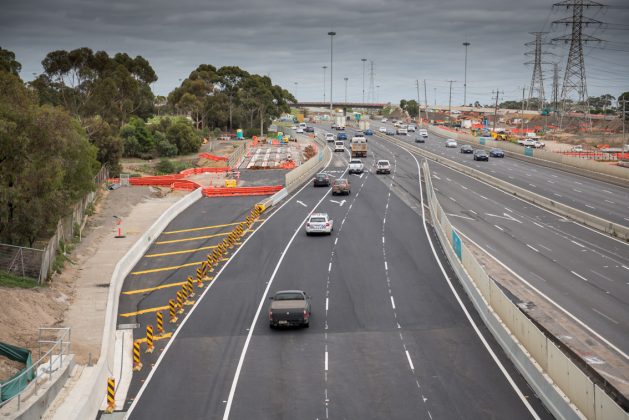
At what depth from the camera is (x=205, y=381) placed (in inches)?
1013

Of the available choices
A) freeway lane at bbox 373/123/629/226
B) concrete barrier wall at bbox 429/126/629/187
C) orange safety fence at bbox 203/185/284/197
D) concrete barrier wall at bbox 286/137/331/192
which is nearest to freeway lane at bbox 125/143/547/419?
orange safety fence at bbox 203/185/284/197

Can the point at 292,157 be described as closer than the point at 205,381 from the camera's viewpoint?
No

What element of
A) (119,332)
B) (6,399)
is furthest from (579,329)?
(6,399)

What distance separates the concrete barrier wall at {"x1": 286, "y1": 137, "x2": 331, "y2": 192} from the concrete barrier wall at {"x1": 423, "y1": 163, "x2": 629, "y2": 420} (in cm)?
3632

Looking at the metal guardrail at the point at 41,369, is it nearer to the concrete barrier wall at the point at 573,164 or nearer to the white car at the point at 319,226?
the white car at the point at 319,226

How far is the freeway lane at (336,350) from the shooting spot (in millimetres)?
23484

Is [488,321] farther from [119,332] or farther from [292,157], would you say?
[292,157]

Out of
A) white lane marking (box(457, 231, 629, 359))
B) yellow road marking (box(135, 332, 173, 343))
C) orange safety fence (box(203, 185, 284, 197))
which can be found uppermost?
orange safety fence (box(203, 185, 284, 197))

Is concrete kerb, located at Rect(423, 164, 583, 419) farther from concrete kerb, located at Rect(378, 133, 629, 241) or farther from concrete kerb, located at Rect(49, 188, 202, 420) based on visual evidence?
concrete kerb, located at Rect(378, 133, 629, 241)

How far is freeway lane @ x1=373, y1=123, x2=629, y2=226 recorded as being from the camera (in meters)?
62.2

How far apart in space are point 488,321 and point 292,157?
2943 inches

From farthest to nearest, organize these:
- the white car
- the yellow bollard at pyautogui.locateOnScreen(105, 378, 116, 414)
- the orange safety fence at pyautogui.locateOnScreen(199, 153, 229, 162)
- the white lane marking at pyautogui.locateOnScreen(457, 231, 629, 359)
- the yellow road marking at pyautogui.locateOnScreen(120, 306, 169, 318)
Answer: the orange safety fence at pyautogui.locateOnScreen(199, 153, 229, 162)
the white car
the yellow road marking at pyautogui.locateOnScreen(120, 306, 169, 318)
the white lane marking at pyautogui.locateOnScreen(457, 231, 629, 359)
the yellow bollard at pyautogui.locateOnScreen(105, 378, 116, 414)

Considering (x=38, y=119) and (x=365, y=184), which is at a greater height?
(x=38, y=119)

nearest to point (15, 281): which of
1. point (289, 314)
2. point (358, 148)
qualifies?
point (289, 314)
